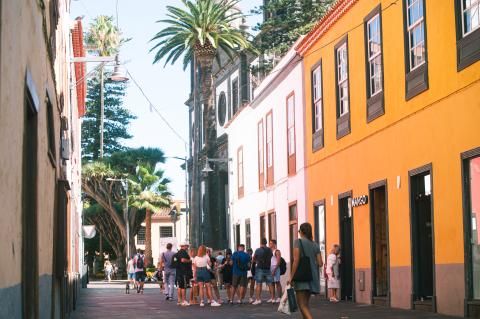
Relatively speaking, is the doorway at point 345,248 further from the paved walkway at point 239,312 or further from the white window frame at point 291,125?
the white window frame at point 291,125

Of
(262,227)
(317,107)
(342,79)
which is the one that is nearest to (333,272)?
(342,79)

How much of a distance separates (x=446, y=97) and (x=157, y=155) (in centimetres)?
5174

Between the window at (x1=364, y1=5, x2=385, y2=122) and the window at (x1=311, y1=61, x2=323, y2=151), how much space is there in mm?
5013

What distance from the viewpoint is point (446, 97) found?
18.5 meters

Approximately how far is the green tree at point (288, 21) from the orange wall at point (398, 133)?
73.5 ft

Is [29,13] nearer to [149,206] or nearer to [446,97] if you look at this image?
[446,97]

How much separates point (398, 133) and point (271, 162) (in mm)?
15922

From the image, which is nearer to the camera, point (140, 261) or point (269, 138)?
point (269, 138)

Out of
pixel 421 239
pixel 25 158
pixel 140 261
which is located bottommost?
pixel 140 261

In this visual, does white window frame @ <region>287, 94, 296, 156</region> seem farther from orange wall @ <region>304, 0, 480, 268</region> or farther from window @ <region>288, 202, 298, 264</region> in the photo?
orange wall @ <region>304, 0, 480, 268</region>

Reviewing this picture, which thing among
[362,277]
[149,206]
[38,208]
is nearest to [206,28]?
[149,206]

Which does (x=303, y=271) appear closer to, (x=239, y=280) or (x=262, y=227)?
(x=239, y=280)

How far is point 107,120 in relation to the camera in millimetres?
82875

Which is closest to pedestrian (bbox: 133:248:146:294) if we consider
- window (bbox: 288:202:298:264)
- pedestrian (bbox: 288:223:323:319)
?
window (bbox: 288:202:298:264)
